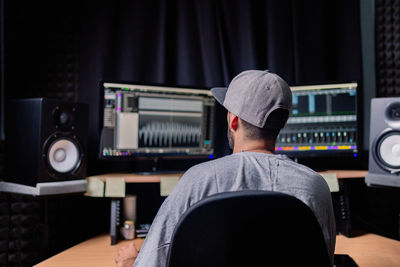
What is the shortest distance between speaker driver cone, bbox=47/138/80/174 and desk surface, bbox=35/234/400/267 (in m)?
0.34

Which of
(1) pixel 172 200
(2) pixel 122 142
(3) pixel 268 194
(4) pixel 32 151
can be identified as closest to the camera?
(3) pixel 268 194

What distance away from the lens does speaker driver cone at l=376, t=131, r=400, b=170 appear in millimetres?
1633

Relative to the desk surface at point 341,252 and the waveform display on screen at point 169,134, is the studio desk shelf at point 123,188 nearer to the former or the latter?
the desk surface at point 341,252

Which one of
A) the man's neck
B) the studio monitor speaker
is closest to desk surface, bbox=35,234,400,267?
the studio monitor speaker

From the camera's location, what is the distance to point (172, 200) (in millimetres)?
895

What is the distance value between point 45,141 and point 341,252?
4.28 feet

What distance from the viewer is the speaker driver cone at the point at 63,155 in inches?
60.5

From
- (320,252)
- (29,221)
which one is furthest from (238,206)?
(29,221)

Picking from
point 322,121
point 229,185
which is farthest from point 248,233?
point 322,121

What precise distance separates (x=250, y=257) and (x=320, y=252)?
0.15 metres

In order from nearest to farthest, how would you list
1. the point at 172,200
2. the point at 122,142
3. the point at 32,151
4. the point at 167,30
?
the point at 172,200 → the point at 32,151 → the point at 122,142 → the point at 167,30

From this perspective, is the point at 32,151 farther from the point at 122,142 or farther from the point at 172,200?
A: the point at 172,200

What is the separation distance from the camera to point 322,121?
73.8 inches

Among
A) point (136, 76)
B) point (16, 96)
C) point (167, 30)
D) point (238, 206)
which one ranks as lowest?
point (238, 206)
